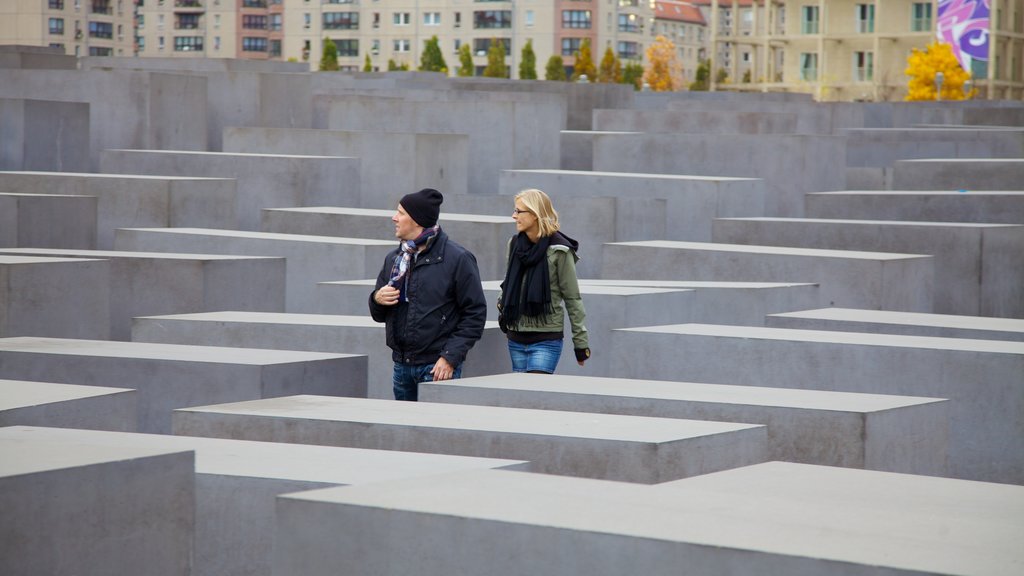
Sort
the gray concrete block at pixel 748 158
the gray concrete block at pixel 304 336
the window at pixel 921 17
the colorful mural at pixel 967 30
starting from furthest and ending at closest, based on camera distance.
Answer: the window at pixel 921 17
the colorful mural at pixel 967 30
the gray concrete block at pixel 748 158
the gray concrete block at pixel 304 336

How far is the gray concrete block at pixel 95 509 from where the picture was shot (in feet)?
13.9

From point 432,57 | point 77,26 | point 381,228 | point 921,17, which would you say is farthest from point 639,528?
point 77,26

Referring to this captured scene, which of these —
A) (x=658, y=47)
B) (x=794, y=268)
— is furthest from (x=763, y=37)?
(x=794, y=268)

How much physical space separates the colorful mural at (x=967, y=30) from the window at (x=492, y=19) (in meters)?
50.6

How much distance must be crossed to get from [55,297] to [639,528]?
6.41 meters

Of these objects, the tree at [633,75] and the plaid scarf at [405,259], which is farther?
the tree at [633,75]

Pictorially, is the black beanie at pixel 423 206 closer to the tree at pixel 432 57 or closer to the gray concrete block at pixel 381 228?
the gray concrete block at pixel 381 228

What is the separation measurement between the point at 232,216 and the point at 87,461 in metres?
10.1

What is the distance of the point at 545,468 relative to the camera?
5465 mm

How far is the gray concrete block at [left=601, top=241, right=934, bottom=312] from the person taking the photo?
10.9 metres

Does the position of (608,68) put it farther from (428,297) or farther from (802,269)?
(428,297)

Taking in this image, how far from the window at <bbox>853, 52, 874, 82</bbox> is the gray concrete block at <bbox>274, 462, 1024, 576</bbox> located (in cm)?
7547

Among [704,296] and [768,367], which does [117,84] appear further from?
[768,367]

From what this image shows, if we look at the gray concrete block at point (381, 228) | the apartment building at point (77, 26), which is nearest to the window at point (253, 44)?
the apartment building at point (77, 26)
